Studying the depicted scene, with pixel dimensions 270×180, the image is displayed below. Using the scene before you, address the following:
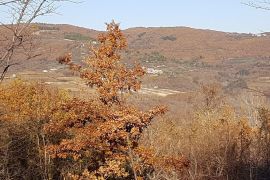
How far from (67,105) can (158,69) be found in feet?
491

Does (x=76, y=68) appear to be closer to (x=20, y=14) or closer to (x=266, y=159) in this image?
(x=20, y=14)

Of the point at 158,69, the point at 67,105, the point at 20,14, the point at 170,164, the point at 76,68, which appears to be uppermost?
the point at 20,14

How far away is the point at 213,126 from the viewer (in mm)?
32562

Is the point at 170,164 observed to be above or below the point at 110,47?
below

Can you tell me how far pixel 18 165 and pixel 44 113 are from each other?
322 cm

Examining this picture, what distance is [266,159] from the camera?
30.2 m

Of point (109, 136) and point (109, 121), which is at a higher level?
point (109, 121)

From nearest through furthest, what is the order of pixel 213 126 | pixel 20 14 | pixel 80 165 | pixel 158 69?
pixel 20 14 < pixel 80 165 < pixel 213 126 < pixel 158 69

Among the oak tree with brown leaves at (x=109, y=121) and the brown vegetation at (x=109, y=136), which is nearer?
the oak tree with brown leaves at (x=109, y=121)

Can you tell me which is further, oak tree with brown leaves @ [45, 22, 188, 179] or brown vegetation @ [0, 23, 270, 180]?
brown vegetation @ [0, 23, 270, 180]

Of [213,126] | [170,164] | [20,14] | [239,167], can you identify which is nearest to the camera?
[20,14]

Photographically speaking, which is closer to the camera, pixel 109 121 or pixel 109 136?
pixel 109 121

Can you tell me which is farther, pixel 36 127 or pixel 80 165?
pixel 36 127

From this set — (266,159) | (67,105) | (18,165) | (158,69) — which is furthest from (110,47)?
(158,69)
